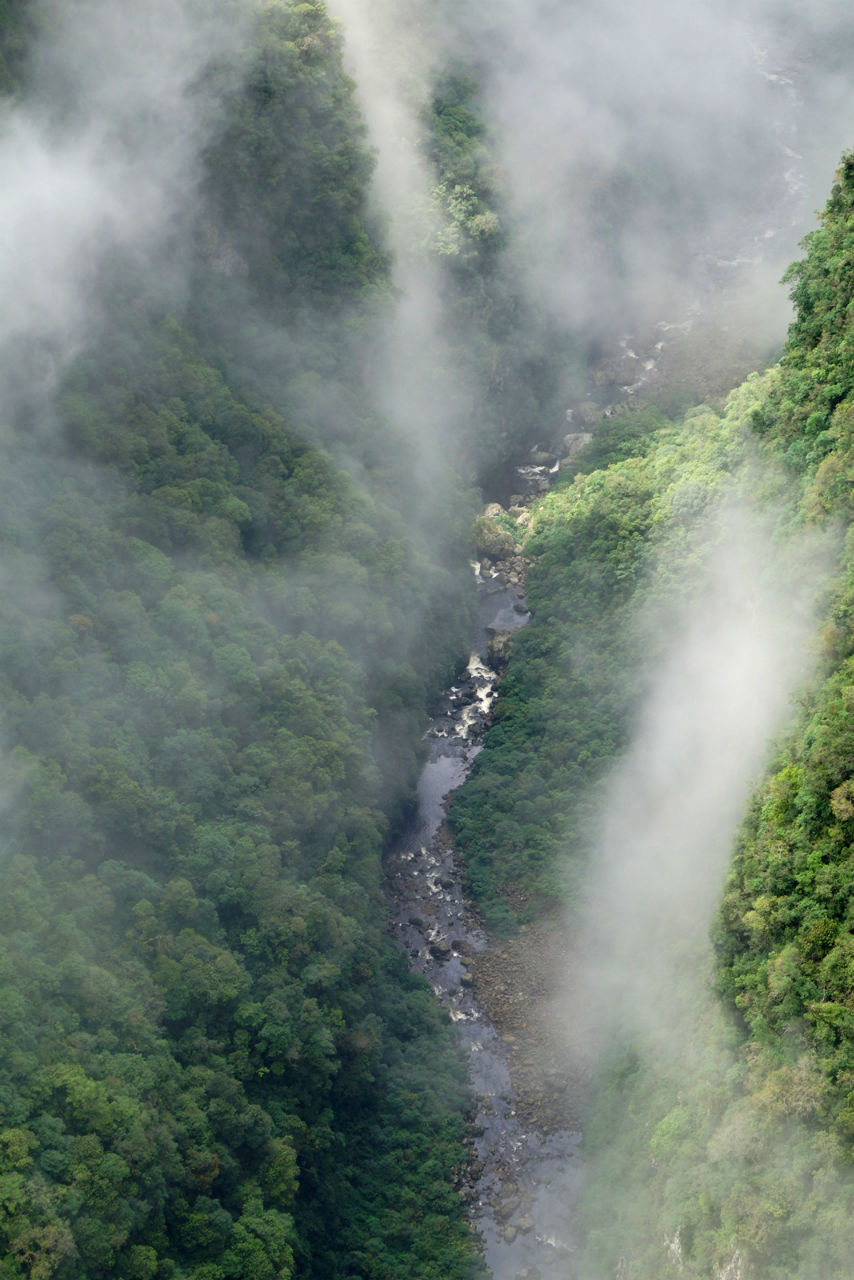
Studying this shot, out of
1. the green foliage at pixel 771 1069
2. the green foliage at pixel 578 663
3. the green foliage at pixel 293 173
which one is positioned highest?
the green foliage at pixel 293 173

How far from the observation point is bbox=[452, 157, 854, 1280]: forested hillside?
146ft

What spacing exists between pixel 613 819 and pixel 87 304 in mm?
32275

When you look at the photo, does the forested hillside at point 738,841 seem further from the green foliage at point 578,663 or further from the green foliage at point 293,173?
the green foliage at point 293,173

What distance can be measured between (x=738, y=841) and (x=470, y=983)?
1533 centimetres

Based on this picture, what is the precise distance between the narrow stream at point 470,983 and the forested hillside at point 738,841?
4.61 feet

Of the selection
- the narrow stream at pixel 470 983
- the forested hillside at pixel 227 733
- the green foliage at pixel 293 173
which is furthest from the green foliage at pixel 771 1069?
the green foliage at pixel 293 173

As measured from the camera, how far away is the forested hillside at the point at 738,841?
44.6m

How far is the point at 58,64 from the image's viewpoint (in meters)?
69.6

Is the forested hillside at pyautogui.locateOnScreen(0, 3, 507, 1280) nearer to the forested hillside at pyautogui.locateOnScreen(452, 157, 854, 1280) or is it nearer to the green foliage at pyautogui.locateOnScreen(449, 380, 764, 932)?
the green foliage at pyautogui.locateOnScreen(449, 380, 764, 932)

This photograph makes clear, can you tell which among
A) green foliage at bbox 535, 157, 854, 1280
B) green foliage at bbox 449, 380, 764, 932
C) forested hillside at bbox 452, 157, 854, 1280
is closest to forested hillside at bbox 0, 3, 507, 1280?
green foliage at bbox 449, 380, 764, 932

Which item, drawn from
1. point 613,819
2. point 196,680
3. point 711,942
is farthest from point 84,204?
point 711,942

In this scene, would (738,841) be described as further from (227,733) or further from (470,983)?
(227,733)

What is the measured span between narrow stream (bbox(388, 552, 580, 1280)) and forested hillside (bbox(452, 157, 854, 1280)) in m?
1.40

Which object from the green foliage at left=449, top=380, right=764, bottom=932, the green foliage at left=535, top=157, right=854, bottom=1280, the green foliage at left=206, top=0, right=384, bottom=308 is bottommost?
the green foliage at left=535, top=157, right=854, bottom=1280
